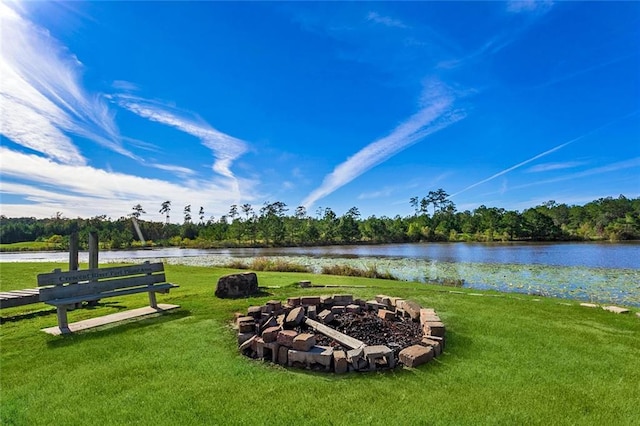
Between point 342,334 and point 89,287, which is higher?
point 89,287

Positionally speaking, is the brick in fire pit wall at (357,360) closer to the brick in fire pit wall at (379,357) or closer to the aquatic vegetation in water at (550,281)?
the brick in fire pit wall at (379,357)

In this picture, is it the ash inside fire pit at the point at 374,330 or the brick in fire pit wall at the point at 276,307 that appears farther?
the brick in fire pit wall at the point at 276,307

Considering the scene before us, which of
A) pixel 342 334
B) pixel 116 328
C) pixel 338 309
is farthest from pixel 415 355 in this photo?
pixel 116 328

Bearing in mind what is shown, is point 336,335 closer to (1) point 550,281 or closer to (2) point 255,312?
(2) point 255,312

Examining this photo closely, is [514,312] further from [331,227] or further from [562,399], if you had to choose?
[331,227]

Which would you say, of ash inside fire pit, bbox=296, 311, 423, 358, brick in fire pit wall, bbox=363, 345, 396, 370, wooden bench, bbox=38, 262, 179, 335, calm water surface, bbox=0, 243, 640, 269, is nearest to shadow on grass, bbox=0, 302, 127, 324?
wooden bench, bbox=38, 262, 179, 335

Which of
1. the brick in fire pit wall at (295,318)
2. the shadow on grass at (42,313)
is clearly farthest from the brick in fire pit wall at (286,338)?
the shadow on grass at (42,313)

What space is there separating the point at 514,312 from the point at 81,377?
23.7 ft

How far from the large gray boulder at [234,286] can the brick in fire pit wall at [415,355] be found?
17.1ft

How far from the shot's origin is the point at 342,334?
5023 millimetres

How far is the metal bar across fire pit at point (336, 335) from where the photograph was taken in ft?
15.4

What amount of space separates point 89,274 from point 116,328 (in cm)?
130

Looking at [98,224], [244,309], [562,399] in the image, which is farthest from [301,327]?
[98,224]

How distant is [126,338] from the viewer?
5.33 meters
